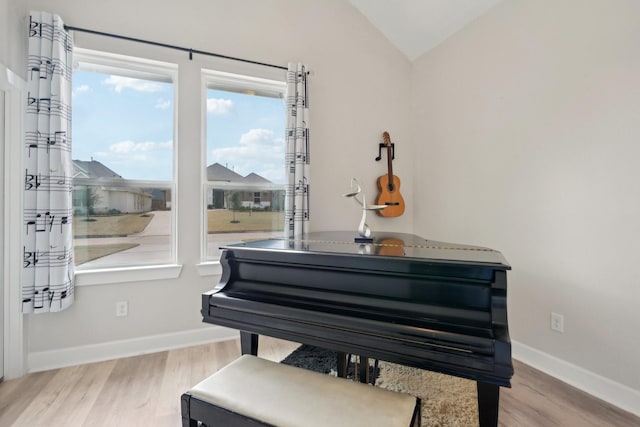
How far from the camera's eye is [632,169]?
1782mm

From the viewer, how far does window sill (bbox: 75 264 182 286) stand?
7.51 ft

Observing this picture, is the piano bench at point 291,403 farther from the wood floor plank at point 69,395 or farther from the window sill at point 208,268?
the window sill at point 208,268

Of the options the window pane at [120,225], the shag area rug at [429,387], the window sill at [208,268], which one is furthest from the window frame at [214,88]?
the shag area rug at [429,387]

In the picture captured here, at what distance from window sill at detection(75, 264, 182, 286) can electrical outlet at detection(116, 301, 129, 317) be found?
171 millimetres

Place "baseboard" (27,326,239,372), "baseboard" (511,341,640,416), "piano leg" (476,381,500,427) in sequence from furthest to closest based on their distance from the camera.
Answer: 1. "baseboard" (27,326,239,372)
2. "baseboard" (511,341,640,416)
3. "piano leg" (476,381,500,427)

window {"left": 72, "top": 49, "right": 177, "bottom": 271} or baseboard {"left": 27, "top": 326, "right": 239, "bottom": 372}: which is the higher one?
window {"left": 72, "top": 49, "right": 177, "bottom": 271}

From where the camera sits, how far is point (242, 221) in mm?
2918

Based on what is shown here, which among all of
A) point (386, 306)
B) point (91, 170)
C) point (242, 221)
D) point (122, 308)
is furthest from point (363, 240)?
point (91, 170)

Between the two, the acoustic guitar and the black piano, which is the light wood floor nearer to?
the black piano

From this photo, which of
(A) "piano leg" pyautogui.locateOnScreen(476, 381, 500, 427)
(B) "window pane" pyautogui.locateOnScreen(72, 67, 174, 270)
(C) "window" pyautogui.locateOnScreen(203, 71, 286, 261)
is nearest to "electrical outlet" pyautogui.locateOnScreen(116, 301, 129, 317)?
(B) "window pane" pyautogui.locateOnScreen(72, 67, 174, 270)

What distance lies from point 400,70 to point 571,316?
111 inches

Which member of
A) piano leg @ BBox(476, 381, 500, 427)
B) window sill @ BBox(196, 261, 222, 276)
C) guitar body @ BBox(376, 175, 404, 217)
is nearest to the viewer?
piano leg @ BBox(476, 381, 500, 427)

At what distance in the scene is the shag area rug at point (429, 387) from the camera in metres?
1.66

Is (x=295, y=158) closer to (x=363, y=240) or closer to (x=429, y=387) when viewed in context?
(x=363, y=240)
